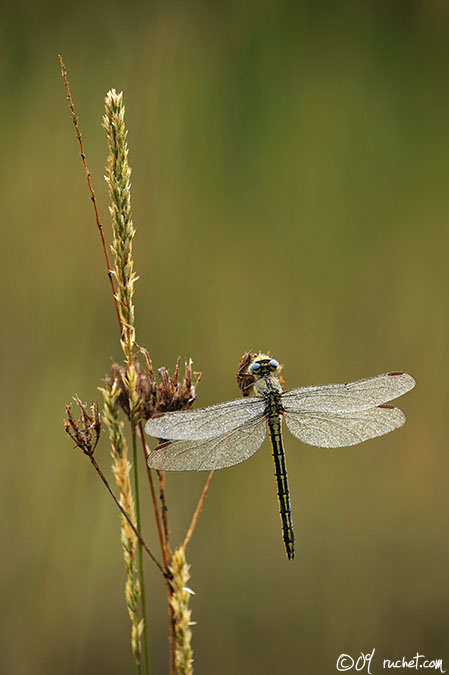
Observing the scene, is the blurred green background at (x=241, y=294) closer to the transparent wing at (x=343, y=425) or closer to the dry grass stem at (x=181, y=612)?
the transparent wing at (x=343, y=425)

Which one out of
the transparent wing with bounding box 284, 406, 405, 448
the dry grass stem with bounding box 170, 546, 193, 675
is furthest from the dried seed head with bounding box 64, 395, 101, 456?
the transparent wing with bounding box 284, 406, 405, 448

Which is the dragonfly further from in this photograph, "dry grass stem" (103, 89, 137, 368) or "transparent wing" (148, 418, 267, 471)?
"dry grass stem" (103, 89, 137, 368)

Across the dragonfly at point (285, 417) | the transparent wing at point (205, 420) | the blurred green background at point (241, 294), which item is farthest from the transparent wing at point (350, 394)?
the blurred green background at point (241, 294)

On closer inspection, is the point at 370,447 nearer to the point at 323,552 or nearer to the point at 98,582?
the point at 323,552

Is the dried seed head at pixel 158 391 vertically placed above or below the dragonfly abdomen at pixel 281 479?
above

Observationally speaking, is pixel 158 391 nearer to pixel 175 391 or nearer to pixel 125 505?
pixel 175 391

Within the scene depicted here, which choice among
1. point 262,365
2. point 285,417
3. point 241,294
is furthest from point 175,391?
point 241,294

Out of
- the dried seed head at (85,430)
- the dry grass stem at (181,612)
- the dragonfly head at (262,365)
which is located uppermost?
the dragonfly head at (262,365)
